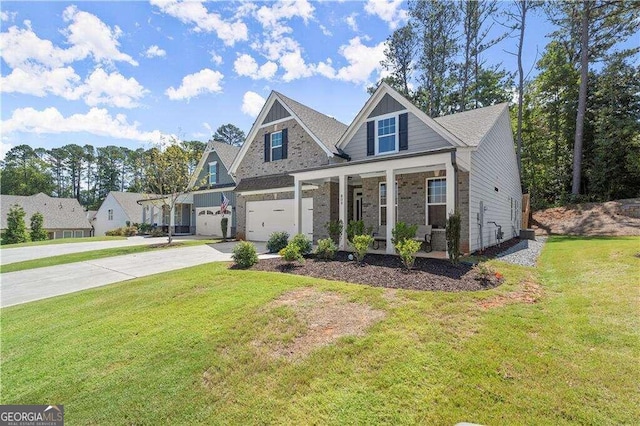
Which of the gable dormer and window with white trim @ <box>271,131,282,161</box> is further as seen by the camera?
window with white trim @ <box>271,131,282,161</box>

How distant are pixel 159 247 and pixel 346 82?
13890 mm

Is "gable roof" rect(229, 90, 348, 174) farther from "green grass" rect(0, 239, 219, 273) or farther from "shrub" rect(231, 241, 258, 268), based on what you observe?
"green grass" rect(0, 239, 219, 273)

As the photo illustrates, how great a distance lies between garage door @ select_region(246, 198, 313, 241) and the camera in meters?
15.4

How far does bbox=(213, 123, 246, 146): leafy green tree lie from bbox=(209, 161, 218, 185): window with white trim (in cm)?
3526

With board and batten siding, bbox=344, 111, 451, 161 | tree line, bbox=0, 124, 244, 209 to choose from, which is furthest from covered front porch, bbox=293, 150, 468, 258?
tree line, bbox=0, 124, 244, 209

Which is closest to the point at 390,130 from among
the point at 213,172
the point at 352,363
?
the point at 352,363

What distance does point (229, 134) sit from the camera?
185 ft

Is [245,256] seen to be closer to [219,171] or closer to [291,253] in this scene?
[291,253]

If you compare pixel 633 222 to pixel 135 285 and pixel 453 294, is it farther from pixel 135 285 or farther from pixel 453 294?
pixel 135 285

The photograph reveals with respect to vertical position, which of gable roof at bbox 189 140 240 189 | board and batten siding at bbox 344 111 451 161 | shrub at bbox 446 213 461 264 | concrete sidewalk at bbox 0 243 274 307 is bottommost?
concrete sidewalk at bbox 0 243 274 307

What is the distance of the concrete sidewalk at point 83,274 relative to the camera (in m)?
8.31


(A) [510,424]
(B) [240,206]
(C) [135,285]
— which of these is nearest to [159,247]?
(B) [240,206]

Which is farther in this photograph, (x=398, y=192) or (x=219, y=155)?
(x=219, y=155)

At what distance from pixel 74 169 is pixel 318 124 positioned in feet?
225
